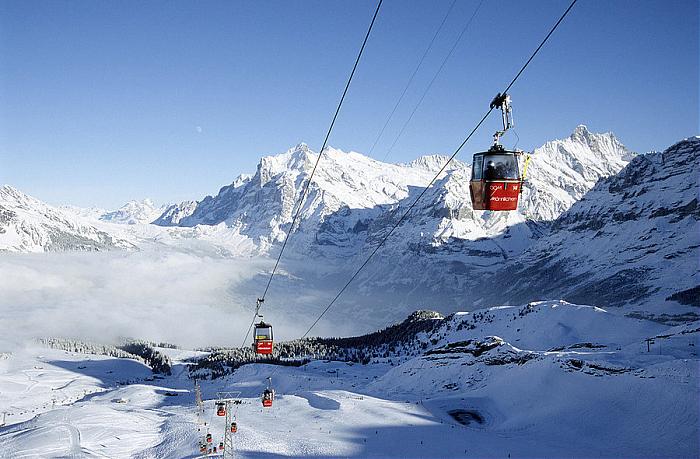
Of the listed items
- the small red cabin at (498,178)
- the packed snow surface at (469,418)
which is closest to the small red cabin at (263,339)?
the packed snow surface at (469,418)

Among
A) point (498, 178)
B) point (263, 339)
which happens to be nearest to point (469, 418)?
point (263, 339)

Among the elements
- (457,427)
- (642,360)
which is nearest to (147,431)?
(457,427)

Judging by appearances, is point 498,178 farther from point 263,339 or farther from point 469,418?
point 469,418

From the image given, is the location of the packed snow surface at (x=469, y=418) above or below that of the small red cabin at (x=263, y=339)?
below

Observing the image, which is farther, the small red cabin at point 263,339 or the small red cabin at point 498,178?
the small red cabin at point 263,339

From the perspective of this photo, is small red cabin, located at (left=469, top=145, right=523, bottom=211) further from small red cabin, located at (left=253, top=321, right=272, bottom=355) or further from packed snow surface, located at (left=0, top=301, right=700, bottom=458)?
packed snow surface, located at (left=0, top=301, right=700, bottom=458)

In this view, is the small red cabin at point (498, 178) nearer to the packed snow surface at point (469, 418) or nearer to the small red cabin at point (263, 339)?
the small red cabin at point (263, 339)
